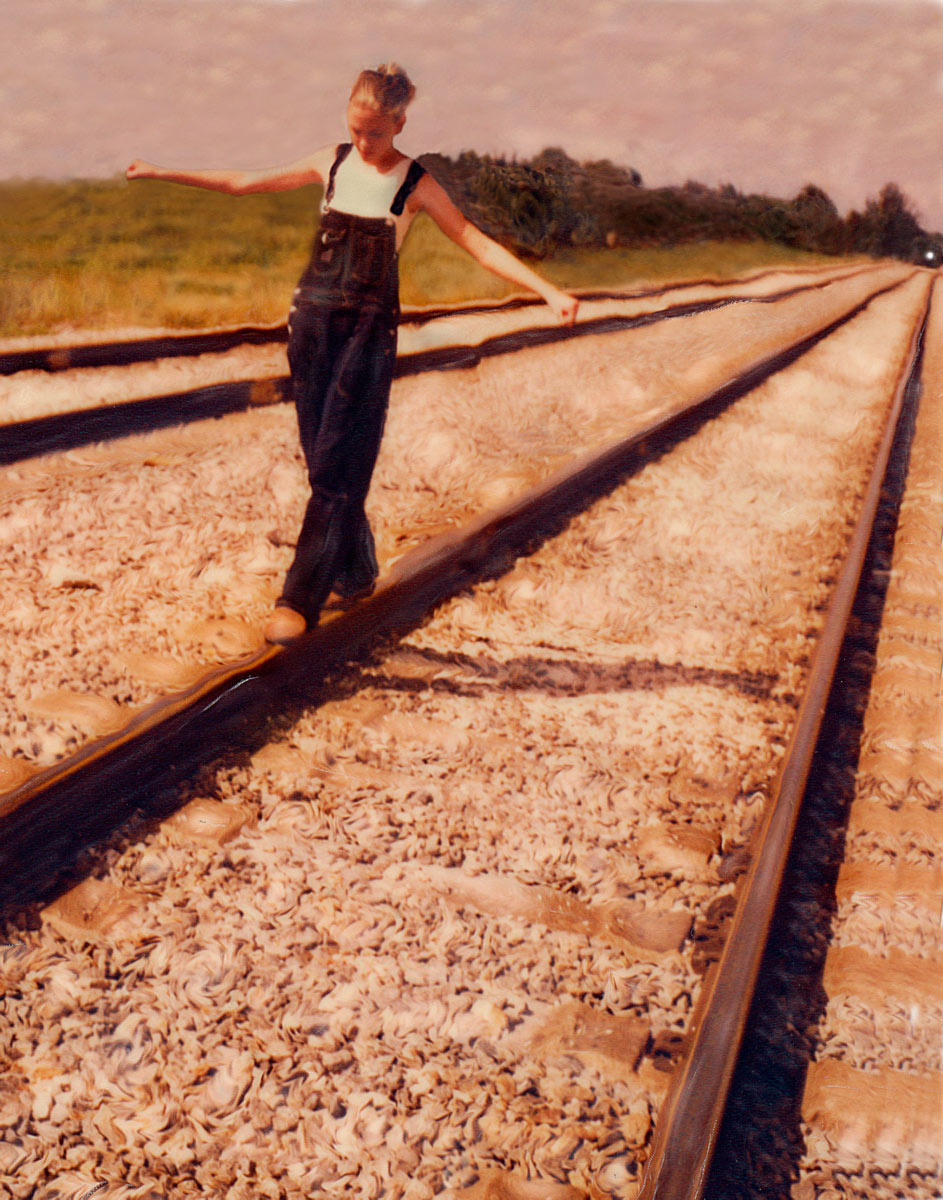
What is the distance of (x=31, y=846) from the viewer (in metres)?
2.27

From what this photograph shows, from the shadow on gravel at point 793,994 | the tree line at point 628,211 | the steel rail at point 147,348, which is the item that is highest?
the tree line at point 628,211

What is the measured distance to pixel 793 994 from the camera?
7.30ft

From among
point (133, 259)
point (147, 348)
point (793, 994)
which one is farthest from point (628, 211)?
point (793, 994)

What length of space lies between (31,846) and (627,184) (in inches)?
885

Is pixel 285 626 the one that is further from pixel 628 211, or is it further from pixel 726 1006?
pixel 628 211

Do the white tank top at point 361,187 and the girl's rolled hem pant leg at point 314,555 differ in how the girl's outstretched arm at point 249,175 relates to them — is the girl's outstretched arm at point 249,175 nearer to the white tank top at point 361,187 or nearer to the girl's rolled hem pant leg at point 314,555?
the white tank top at point 361,187

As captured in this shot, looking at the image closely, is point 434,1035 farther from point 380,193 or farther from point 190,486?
point 190,486

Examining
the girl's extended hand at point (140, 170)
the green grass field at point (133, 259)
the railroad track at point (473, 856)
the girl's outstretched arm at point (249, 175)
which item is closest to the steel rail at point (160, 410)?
the green grass field at point (133, 259)

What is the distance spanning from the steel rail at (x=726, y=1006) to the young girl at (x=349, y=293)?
1.62 metres

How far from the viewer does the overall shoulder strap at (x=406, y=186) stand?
2791 mm

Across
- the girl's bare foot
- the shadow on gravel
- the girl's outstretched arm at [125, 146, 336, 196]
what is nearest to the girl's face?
the girl's outstretched arm at [125, 146, 336, 196]

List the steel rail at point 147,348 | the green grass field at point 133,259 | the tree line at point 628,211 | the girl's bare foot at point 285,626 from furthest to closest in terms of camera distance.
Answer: the tree line at point 628,211
the green grass field at point 133,259
the steel rail at point 147,348
the girl's bare foot at point 285,626

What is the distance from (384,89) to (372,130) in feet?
0.38

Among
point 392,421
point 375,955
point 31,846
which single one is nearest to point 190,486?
point 392,421
